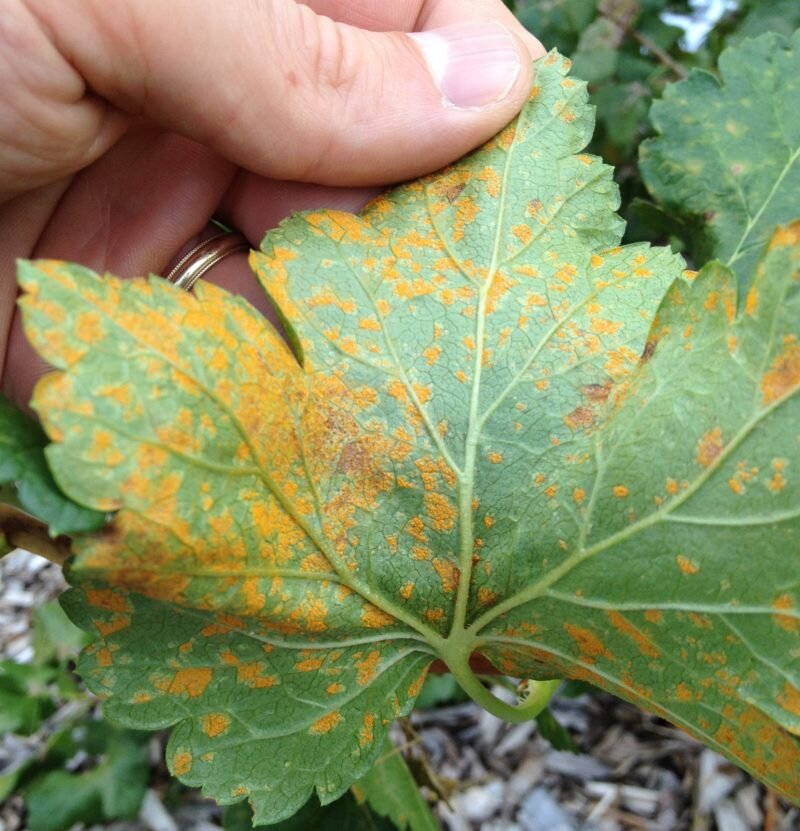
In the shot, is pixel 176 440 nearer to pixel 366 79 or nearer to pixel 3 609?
pixel 366 79

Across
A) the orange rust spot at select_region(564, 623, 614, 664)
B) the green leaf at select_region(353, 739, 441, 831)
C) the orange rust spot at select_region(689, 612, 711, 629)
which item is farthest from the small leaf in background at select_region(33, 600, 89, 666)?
the orange rust spot at select_region(689, 612, 711, 629)

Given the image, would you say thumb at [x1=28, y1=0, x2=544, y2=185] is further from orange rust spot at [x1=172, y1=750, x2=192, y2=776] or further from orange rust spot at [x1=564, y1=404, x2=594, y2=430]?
orange rust spot at [x1=172, y1=750, x2=192, y2=776]

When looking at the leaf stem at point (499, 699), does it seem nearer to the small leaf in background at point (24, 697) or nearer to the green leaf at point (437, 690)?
the green leaf at point (437, 690)

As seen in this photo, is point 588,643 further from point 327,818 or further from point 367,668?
point 327,818

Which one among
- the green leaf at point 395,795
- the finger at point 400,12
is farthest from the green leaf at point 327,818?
the finger at point 400,12

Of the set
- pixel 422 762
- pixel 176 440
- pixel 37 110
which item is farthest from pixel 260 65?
pixel 422 762

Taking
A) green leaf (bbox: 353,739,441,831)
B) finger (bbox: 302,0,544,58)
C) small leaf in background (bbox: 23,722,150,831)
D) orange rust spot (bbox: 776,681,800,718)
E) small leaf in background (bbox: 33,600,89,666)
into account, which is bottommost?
small leaf in background (bbox: 23,722,150,831)

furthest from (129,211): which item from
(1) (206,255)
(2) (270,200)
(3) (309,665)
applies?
(3) (309,665)
